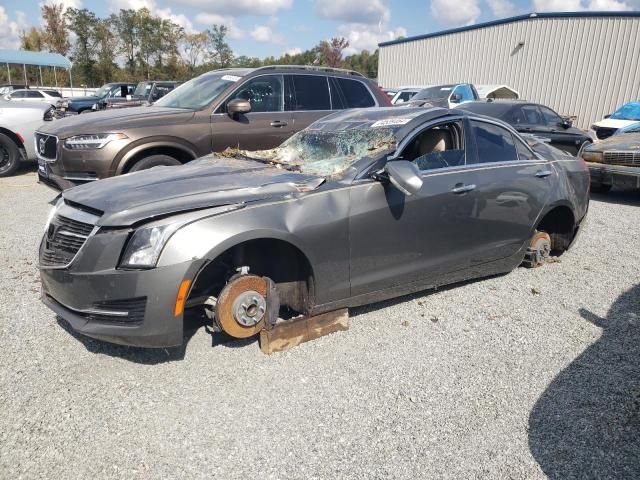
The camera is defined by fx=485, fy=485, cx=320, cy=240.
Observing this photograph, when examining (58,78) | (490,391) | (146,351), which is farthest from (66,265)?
(58,78)

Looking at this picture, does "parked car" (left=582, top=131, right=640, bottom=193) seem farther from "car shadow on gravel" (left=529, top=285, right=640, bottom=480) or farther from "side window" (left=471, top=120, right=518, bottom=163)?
"car shadow on gravel" (left=529, top=285, right=640, bottom=480)

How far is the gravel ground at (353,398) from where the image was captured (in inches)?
91.2

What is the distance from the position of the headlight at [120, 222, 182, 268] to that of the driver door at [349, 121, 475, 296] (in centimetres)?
121

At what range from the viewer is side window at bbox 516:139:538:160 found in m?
4.48

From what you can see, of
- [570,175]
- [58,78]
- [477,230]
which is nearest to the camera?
[477,230]

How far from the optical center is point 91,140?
5.48 meters

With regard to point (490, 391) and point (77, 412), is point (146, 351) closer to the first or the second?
point (77, 412)

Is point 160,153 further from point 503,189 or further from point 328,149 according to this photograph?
point 503,189

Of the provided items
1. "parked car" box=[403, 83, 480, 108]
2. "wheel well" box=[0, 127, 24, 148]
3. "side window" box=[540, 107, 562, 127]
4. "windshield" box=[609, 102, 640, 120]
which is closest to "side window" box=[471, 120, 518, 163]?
"side window" box=[540, 107, 562, 127]

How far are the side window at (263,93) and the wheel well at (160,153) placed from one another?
0.98 meters

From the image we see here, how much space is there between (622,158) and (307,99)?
18.6ft

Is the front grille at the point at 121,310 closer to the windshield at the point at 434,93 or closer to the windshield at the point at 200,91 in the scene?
the windshield at the point at 200,91

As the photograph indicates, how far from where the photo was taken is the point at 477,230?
3.98m

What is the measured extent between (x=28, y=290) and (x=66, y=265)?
1.70 m
